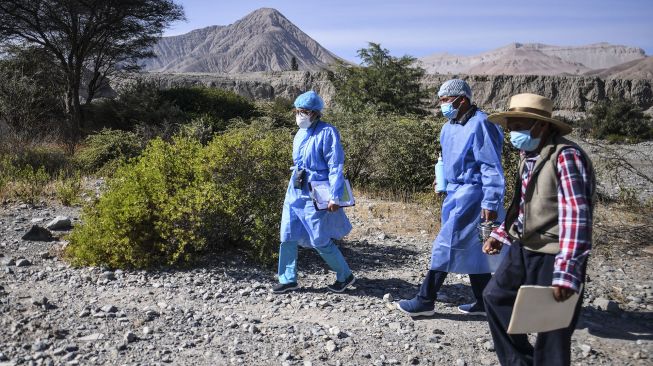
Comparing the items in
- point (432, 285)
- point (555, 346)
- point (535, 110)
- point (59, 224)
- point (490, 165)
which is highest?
point (535, 110)

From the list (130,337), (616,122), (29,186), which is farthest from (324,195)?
(616,122)

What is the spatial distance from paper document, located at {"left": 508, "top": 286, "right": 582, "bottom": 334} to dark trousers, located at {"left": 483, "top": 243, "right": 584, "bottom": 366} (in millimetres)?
129

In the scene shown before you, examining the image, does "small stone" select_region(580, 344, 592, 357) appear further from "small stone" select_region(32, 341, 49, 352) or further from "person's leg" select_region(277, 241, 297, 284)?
"small stone" select_region(32, 341, 49, 352)

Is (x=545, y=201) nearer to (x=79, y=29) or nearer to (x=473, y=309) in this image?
(x=473, y=309)

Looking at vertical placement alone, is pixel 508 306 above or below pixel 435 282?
above

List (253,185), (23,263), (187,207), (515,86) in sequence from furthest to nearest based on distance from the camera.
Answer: (515,86), (253,185), (23,263), (187,207)

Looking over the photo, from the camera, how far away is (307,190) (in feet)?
16.3

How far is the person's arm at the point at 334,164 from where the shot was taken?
4.75 metres

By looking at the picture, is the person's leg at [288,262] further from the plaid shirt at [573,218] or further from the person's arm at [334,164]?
the plaid shirt at [573,218]

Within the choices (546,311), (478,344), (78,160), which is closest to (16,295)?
(478,344)

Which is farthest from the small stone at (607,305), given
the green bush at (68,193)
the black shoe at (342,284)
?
the green bush at (68,193)

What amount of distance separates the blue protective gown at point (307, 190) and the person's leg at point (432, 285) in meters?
0.89

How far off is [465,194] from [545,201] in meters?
1.50

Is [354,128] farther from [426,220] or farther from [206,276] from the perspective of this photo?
[206,276]
